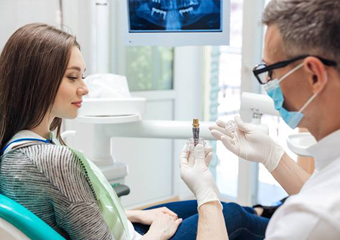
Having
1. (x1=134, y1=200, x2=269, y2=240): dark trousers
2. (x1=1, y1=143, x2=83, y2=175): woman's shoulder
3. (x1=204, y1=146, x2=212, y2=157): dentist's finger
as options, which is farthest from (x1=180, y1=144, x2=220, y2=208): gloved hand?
(x1=1, y1=143, x2=83, y2=175): woman's shoulder

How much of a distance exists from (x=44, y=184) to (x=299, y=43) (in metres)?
0.71

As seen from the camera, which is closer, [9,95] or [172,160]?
[9,95]

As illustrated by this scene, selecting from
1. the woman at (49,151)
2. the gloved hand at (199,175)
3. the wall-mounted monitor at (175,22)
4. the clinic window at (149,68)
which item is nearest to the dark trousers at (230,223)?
the woman at (49,151)

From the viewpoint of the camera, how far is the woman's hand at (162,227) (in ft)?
4.50

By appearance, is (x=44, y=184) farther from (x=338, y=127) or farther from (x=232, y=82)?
(x=232, y=82)

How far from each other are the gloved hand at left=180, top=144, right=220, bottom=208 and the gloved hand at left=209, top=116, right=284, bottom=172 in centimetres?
10

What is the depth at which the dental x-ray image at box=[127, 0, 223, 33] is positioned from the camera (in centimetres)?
192

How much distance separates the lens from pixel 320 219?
73 cm

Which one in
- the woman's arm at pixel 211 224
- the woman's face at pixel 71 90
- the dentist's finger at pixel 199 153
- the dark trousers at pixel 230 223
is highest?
the woman's face at pixel 71 90

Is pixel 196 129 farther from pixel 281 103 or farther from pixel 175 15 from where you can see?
pixel 175 15

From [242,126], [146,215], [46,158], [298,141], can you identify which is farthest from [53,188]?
[298,141]

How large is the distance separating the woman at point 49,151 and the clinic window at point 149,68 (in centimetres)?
173

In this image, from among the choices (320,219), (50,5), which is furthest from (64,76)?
(50,5)

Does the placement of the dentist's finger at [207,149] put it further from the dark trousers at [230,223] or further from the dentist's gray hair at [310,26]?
the dentist's gray hair at [310,26]
